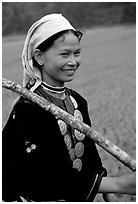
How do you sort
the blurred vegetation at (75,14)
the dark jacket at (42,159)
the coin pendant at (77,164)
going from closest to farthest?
1. the dark jacket at (42,159)
2. the coin pendant at (77,164)
3. the blurred vegetation at (75,14)

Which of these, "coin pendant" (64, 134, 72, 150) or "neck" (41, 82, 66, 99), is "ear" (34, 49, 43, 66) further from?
"coin pendant" (64, 134, 72, 150)

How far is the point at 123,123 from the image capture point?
21.2 feet

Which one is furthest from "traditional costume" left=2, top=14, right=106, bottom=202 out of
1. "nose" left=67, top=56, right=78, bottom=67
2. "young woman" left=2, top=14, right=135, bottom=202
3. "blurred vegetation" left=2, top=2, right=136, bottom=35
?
"blurred vegetation" left=2, top=2, right=136, bottom=35

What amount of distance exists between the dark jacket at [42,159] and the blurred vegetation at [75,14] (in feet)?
37.1

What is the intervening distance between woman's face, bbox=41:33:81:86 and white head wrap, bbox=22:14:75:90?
0.13ft

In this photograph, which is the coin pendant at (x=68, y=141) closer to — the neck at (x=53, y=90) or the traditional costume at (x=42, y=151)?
the traditional costume at (x=42, y=151)

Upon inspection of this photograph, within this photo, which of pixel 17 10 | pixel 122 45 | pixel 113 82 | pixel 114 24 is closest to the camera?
pixel 113 82

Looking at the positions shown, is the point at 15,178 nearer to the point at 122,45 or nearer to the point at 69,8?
the point at 69,8

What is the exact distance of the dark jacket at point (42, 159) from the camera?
152 cm

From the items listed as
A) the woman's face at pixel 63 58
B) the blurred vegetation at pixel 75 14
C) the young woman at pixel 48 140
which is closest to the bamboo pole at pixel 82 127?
the young woman at pixel 48 140

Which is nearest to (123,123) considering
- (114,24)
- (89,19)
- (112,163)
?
(112,163)

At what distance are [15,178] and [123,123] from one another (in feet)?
16.2

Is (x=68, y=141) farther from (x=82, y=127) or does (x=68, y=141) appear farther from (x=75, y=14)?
(x=75, y=14)

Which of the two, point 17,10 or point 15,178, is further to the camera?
point 17,10
